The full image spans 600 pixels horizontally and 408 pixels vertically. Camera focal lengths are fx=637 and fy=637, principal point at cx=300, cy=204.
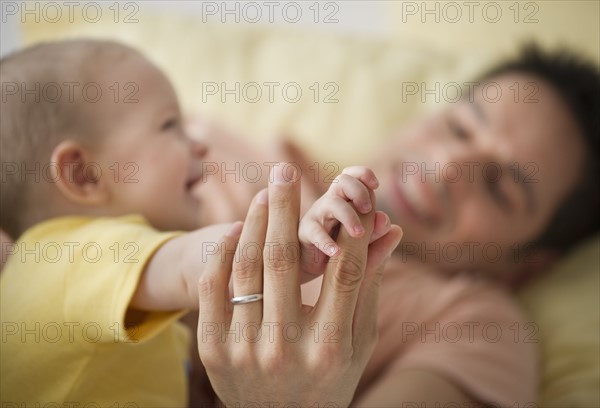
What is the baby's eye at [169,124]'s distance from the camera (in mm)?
855

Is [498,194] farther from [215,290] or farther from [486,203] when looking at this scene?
[215,290]

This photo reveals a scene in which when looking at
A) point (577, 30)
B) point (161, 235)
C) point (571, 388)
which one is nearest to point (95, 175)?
point (161, 235)

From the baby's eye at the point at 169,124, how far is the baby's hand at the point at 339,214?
1.18 feet

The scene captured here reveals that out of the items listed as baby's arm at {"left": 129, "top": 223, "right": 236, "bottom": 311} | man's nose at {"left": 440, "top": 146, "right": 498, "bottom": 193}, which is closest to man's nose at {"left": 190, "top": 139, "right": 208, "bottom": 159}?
baby's arm at {"left": 129, "top": 223, "right": 236, "bottom": 311}

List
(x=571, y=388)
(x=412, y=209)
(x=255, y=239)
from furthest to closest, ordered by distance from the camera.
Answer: (x=412, y=209), (x=571, y=388), (x=255, y=239)

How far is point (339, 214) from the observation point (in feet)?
1.73

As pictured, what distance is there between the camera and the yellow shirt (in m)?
0.63

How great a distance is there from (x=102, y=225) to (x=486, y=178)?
30.5 inches

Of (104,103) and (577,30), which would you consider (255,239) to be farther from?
(577,30)

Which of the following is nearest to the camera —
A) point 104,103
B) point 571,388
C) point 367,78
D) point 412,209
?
point 104,103

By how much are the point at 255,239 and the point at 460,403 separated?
46 cm

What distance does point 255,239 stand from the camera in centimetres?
58

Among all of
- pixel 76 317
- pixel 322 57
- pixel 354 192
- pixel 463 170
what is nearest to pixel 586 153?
pixel 463 170

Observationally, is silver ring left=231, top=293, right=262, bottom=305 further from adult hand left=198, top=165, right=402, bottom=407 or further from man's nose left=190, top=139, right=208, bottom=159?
man's nose left=190, top=139, right=208, bottom=159
